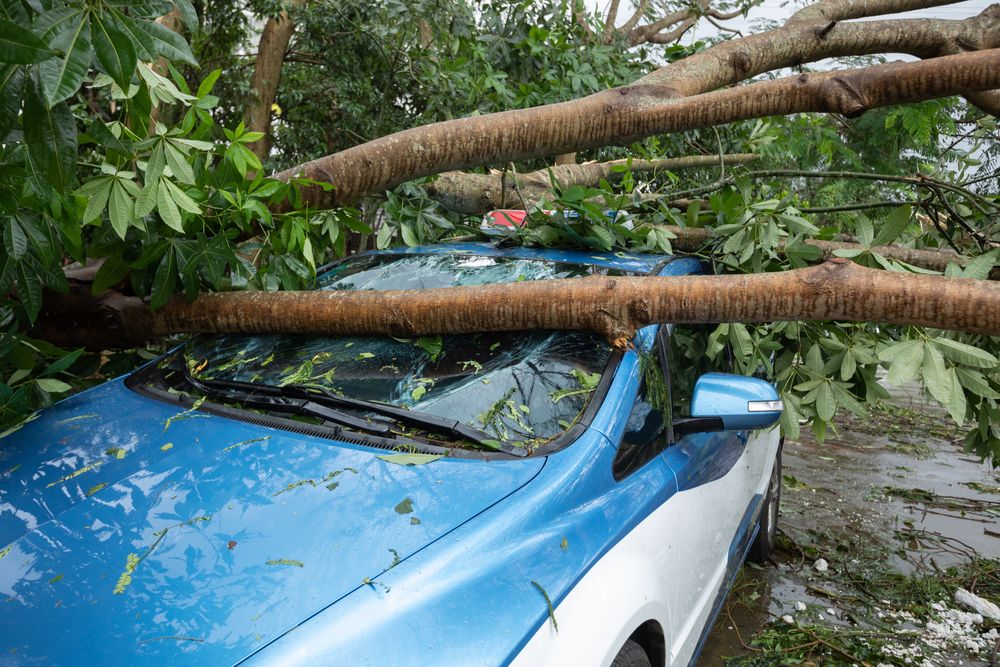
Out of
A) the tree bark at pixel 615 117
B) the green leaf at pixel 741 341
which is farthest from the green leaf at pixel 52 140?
the green leaf at pixel 741 341

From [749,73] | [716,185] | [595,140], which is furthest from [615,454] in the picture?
[749,73]

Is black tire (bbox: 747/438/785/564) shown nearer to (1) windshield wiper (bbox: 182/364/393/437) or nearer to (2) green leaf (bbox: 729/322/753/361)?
(2) green leaf (bbox: 729/322/753/361)

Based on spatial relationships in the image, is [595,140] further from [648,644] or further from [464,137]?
[648,644]

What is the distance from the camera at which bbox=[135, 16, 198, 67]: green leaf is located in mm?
1458

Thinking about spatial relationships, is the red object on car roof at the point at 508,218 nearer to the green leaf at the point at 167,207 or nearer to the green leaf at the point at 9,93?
the green leaf at the point at 167,207

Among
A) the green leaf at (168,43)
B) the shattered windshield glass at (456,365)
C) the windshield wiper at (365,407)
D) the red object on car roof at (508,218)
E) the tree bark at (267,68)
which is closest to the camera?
the green leaf at (168,43)

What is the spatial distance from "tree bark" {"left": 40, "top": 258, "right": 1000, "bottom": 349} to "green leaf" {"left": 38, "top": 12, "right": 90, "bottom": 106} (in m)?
1.22

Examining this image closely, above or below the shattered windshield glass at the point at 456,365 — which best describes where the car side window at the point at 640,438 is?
below

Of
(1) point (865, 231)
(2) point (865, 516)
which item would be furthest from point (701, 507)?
(2) point (865, 516)

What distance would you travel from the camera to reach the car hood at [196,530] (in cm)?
120

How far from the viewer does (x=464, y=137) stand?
283 centimetres

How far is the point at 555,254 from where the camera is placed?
8.84 ft

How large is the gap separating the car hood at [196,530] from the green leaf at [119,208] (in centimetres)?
69

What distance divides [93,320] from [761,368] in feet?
10.1
